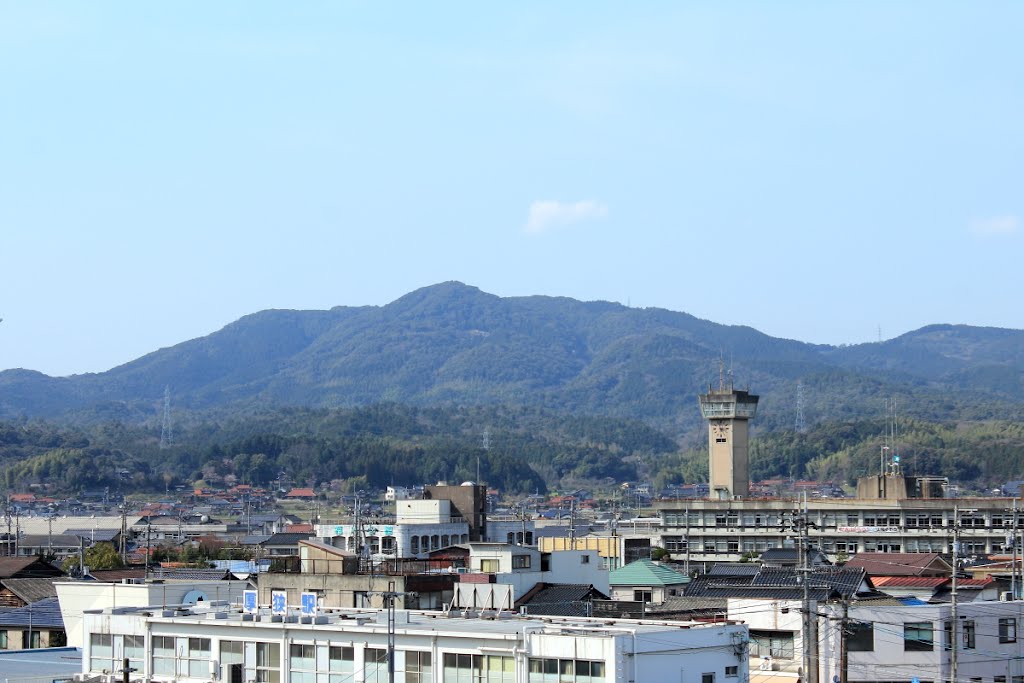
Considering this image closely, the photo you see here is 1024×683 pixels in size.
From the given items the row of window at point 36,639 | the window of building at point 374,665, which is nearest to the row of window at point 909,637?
the window of building at point 374,665

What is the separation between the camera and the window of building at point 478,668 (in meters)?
29.0

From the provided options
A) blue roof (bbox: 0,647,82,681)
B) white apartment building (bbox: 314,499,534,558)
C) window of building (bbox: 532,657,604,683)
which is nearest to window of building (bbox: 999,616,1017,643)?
window of building (bbox: 532,657,604,683)

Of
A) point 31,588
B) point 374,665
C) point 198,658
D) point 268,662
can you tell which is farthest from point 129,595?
point 374,665

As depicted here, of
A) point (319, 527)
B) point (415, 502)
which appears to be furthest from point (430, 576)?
point (319, 527)

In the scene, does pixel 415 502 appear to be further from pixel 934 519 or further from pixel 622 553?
pixel 934 519

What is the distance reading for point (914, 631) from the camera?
117 ft

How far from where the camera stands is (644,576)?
60344 millimetres

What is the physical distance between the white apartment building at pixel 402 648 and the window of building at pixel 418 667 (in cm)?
2

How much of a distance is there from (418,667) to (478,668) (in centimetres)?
129

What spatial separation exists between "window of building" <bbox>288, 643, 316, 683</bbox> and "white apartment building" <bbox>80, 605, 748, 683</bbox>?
2 centimetres

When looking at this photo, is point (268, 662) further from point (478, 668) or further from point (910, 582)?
point (910, 582)

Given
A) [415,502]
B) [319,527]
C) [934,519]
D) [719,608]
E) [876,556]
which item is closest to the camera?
[719,608]

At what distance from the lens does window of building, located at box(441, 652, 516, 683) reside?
95.3 ft

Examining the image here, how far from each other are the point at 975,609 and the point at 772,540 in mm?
68961
